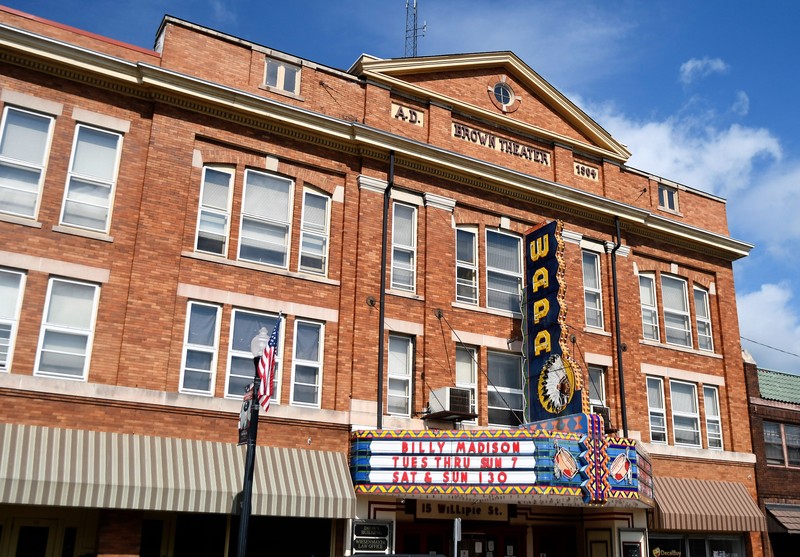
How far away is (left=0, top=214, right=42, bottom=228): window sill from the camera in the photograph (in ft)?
56.0

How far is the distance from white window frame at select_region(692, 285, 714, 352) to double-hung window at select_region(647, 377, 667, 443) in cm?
259

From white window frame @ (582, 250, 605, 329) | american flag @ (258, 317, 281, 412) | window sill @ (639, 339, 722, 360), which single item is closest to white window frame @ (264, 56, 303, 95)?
american flag @ (258, 317, 281, 412)

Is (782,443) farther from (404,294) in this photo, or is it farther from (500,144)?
(404,294)

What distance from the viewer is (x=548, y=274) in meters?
21.7

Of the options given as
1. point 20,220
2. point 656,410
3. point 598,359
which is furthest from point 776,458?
point 20,220

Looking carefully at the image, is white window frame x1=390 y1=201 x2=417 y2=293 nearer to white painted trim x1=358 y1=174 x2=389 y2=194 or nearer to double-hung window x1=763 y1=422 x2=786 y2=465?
white painted trim x1=358 y1=174 x2=389 y2=194

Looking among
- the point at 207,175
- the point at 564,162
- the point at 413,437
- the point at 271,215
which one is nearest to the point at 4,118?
the point at 207,175

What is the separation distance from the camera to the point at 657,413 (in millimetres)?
25062

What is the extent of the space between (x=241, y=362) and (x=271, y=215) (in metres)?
3.92

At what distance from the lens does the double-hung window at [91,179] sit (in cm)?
1808

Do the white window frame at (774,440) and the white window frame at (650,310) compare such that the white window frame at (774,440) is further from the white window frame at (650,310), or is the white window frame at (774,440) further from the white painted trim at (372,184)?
the white painted trim at (372,184)

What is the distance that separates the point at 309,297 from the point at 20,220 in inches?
267

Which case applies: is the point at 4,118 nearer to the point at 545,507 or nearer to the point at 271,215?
the point at 271,215

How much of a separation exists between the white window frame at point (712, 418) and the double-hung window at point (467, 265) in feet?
30.8
